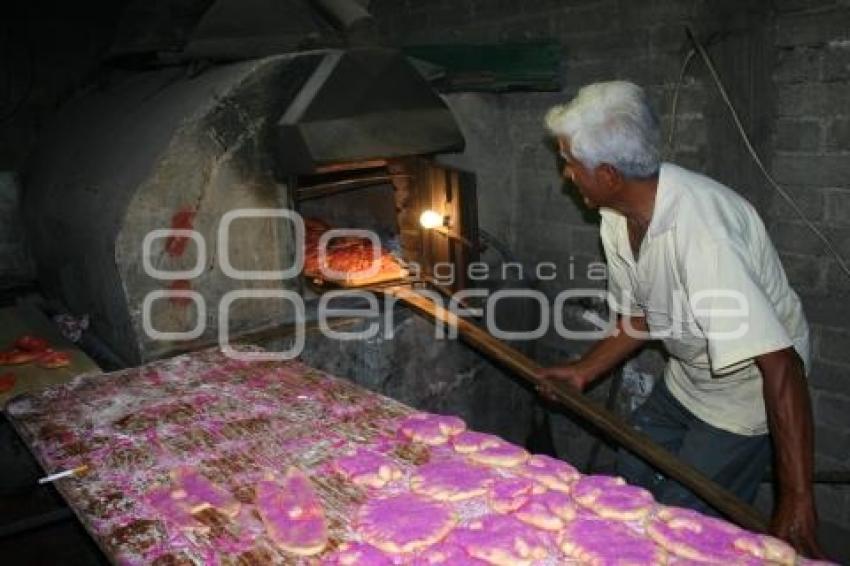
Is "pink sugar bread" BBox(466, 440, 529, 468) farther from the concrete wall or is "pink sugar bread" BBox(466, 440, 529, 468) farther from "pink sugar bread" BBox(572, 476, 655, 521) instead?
the concrete wall

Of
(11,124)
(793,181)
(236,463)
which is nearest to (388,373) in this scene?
(236,463)

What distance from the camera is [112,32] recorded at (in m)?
6.30

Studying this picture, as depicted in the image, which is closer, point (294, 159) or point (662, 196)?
point (662, 196)

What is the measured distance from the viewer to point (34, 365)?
160 inches

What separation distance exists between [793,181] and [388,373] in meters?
2.88

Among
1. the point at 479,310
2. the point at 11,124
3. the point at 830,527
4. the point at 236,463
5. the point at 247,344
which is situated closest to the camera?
the point at 236,463

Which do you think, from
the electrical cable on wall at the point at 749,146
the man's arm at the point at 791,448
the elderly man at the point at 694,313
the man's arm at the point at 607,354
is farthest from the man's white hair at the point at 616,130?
the electrical cable on wall at the point at 749,146

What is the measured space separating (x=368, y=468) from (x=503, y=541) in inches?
23.1

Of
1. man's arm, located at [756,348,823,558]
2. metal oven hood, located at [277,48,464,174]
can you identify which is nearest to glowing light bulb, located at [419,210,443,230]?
metal oven hood, located at [277,48,464,174]

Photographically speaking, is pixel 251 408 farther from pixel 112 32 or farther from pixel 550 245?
pixel 112 32

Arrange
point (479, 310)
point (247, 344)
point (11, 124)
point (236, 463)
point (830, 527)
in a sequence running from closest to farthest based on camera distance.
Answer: point (236, 463) < point (247, 344) < point (830, 527) < point (479, 310) < point (11, 124)

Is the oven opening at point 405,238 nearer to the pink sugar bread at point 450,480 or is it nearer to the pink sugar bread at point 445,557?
the pink sugar bread at point 450,480

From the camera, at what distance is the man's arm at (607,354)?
140 inches

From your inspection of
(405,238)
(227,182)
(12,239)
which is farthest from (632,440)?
(12,239)
